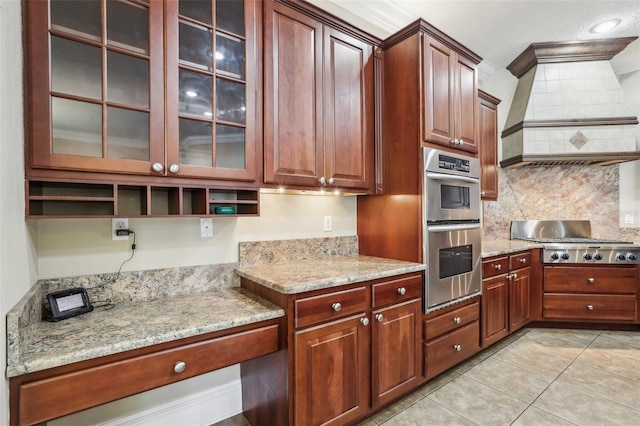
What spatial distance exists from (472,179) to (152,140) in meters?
2.19

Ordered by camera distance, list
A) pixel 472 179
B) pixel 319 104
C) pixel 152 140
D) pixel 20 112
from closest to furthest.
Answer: pixel 20 112 → pixel 152 140 → pixel 319 104 → pixel 472 179

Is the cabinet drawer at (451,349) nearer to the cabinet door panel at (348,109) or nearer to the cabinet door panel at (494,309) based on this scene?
the cabinet door panel at (494,309)

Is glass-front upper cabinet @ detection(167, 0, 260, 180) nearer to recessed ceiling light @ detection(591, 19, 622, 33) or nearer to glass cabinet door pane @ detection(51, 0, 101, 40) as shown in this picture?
glass cabinet door pane @ detection(51, 0, 101, 40)

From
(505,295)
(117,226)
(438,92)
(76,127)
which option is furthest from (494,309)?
(76,127)

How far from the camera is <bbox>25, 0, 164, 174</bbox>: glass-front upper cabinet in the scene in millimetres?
1196

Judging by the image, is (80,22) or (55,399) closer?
(55,399)

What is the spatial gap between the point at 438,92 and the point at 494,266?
5.25 ft

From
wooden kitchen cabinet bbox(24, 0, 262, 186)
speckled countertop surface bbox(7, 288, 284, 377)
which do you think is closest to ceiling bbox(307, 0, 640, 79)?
wooden kitchen cabinet bbox(24, 0, 262, 186)

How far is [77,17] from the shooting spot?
1279 millimetres

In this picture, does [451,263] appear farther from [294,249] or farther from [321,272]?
[294,249]

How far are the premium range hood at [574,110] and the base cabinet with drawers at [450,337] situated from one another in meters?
2.07

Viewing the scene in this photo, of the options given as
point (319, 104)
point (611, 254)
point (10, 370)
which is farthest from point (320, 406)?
point (611, 254)

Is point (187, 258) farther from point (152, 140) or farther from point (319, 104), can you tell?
point (319, 104)

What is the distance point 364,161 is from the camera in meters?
2.20
